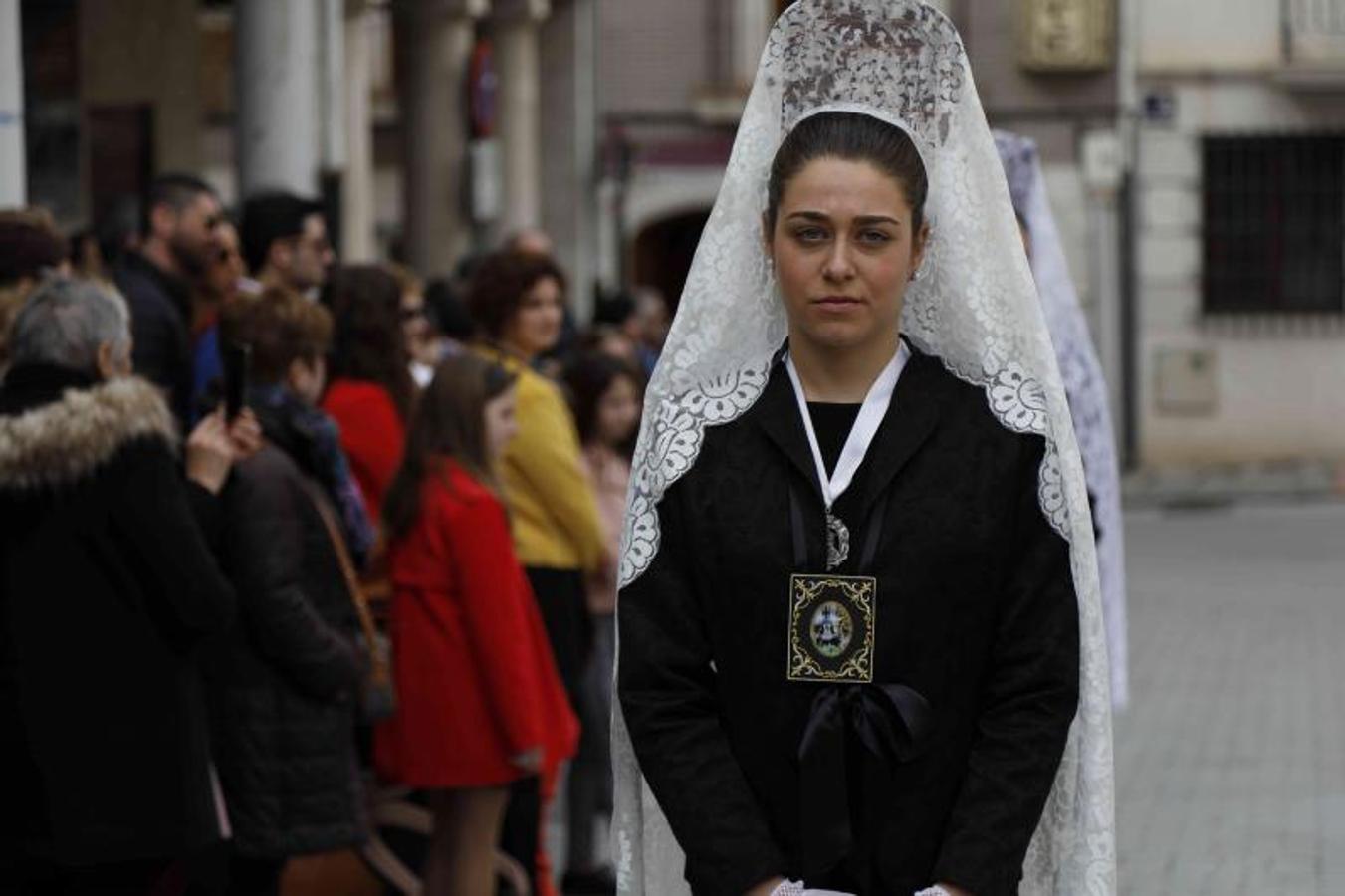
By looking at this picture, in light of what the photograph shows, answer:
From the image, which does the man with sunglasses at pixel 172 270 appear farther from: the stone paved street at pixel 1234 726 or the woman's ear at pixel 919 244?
the woman's ear at pixel 919 244

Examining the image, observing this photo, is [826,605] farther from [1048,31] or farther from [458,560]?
[1048,31]

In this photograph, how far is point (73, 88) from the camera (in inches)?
628

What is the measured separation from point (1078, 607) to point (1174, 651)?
1183 centimetres

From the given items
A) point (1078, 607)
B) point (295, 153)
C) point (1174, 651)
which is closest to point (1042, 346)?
point (1078, 607)

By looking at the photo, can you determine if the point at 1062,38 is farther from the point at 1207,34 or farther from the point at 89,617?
the point at 89,617

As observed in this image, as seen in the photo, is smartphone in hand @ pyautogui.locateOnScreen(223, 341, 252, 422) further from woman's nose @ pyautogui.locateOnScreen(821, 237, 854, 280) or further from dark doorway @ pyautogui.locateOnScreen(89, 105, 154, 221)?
dark doorway @ pyautogui.locateOnScreen(89, 105, 154, 221)

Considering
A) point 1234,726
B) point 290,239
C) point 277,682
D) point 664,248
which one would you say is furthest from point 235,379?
point 664,248

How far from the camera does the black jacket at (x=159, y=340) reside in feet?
30.1

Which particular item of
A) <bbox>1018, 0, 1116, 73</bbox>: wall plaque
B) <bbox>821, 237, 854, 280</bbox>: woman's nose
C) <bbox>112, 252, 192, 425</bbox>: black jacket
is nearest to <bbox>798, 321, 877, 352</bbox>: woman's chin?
<bbox>821, 237, 854, 280</bbox>: woman's nose

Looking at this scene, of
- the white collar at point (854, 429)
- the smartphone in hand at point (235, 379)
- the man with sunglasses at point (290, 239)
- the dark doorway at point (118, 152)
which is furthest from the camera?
the dark doorway at point (118, 152)

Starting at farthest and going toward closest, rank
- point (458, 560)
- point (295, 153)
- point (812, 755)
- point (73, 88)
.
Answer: point (73, 88)
point (295, 153)
point (458, 560)
point (812, 755)

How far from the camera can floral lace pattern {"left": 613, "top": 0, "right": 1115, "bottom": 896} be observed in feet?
14.5

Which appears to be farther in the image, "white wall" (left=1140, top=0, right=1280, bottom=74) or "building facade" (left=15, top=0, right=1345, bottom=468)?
"white wall" (left=1140, top=0, right=1280, bottom=74)

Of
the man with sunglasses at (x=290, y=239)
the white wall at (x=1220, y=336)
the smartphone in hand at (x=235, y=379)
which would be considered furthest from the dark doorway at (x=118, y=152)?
the white wall at (x=1220, y=336)
